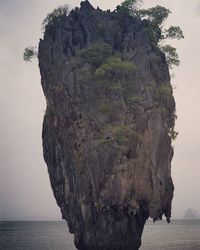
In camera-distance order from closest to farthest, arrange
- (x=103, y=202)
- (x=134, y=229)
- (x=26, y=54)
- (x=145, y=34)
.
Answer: (x=103, y=202) → (x=134, y=229) → (x=145, y=34) → (x=26, y=54)

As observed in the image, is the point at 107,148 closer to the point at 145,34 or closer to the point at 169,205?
the point at 169,205

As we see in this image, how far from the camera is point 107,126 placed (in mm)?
40594

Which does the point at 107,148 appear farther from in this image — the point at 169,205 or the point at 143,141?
the point at 169,205

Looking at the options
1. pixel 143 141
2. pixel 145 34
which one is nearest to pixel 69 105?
pixel 143 141

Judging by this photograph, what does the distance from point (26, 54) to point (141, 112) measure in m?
17.7

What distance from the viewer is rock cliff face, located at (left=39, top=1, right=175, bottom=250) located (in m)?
39.9

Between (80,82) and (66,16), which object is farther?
(66,16)

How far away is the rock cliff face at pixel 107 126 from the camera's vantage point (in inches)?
1570

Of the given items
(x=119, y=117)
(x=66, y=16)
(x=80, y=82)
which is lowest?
(x=119, y=117)

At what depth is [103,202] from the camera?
128 ft

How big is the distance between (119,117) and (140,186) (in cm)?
663

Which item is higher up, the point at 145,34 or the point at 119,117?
the point at 145,34

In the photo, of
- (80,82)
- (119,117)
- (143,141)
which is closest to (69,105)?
(80,82)

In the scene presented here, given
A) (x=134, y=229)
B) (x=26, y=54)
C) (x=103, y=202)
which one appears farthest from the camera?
(x=26, y=54)
